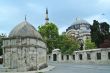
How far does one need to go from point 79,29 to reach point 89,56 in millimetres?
66139

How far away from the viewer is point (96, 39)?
7081cm

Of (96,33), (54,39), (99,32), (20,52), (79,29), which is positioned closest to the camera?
(20,52)

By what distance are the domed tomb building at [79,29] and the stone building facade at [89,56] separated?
146 ft

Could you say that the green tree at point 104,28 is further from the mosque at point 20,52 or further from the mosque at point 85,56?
the mosque at point 20,52

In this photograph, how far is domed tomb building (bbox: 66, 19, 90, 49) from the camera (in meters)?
112

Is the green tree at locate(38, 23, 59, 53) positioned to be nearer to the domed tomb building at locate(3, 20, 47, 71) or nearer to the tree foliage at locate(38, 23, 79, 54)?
the tree foliage at locate(38, 23, 79, 54)

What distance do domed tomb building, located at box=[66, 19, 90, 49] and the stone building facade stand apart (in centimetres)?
4461

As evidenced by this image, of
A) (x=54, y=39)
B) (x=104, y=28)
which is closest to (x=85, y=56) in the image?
(x=104, y=28)

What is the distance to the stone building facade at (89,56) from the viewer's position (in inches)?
1952

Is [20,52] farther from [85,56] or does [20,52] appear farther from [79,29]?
[79,29]

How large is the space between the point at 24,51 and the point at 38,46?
2.22 meters

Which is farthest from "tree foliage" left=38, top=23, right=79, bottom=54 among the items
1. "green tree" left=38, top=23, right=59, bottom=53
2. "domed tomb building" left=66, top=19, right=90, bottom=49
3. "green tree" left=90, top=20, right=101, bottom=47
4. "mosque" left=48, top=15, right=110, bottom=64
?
"domed tomb building" left=66, top=19, right=90, bottom=49

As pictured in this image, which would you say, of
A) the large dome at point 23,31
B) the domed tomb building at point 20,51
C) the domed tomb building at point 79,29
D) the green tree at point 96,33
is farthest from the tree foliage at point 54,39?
the domed tomb building at point 20,51

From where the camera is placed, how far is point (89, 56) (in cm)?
5397
